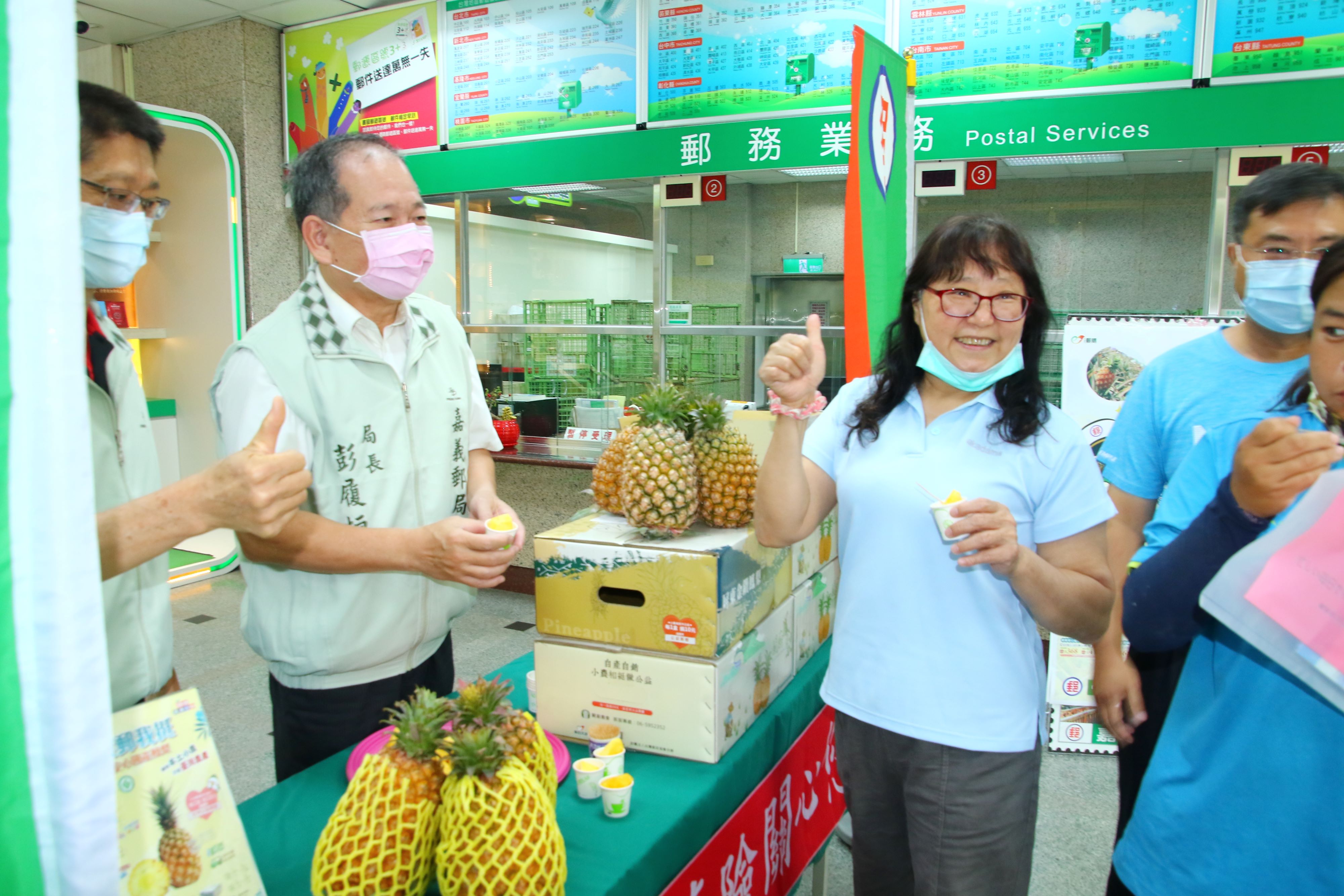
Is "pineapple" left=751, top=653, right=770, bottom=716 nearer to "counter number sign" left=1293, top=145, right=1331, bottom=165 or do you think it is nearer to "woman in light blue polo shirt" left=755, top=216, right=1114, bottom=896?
"woman in light blue polo shirt" left=755, top=216, right=1114, bottom=896

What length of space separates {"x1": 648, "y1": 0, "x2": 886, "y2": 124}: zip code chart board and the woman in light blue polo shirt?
10.1ft

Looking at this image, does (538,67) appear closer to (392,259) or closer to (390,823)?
(392,259)

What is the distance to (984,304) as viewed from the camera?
1416mm

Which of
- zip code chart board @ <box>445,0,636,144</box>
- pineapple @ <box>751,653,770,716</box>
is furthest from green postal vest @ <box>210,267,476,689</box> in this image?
zip code chart board @ <box>445,0,636,144</box>

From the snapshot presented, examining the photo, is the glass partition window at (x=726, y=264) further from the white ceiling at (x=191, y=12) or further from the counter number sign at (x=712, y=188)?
the white ceiling at (x=191, y=12)

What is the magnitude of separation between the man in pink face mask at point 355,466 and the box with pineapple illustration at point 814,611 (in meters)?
0.74

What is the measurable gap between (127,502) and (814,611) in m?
1.50

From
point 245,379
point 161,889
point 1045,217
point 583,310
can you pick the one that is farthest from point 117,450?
point 1045,217

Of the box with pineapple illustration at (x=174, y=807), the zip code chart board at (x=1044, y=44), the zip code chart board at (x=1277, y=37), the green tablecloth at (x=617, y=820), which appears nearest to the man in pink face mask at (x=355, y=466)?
the green tablecloth at (x=617, y=820)

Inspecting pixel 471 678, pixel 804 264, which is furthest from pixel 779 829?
pixel 804 264

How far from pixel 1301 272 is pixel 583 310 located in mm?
4434

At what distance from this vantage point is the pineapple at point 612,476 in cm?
173

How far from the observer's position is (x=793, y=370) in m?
1.49

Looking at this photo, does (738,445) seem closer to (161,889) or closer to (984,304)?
(984,304)
